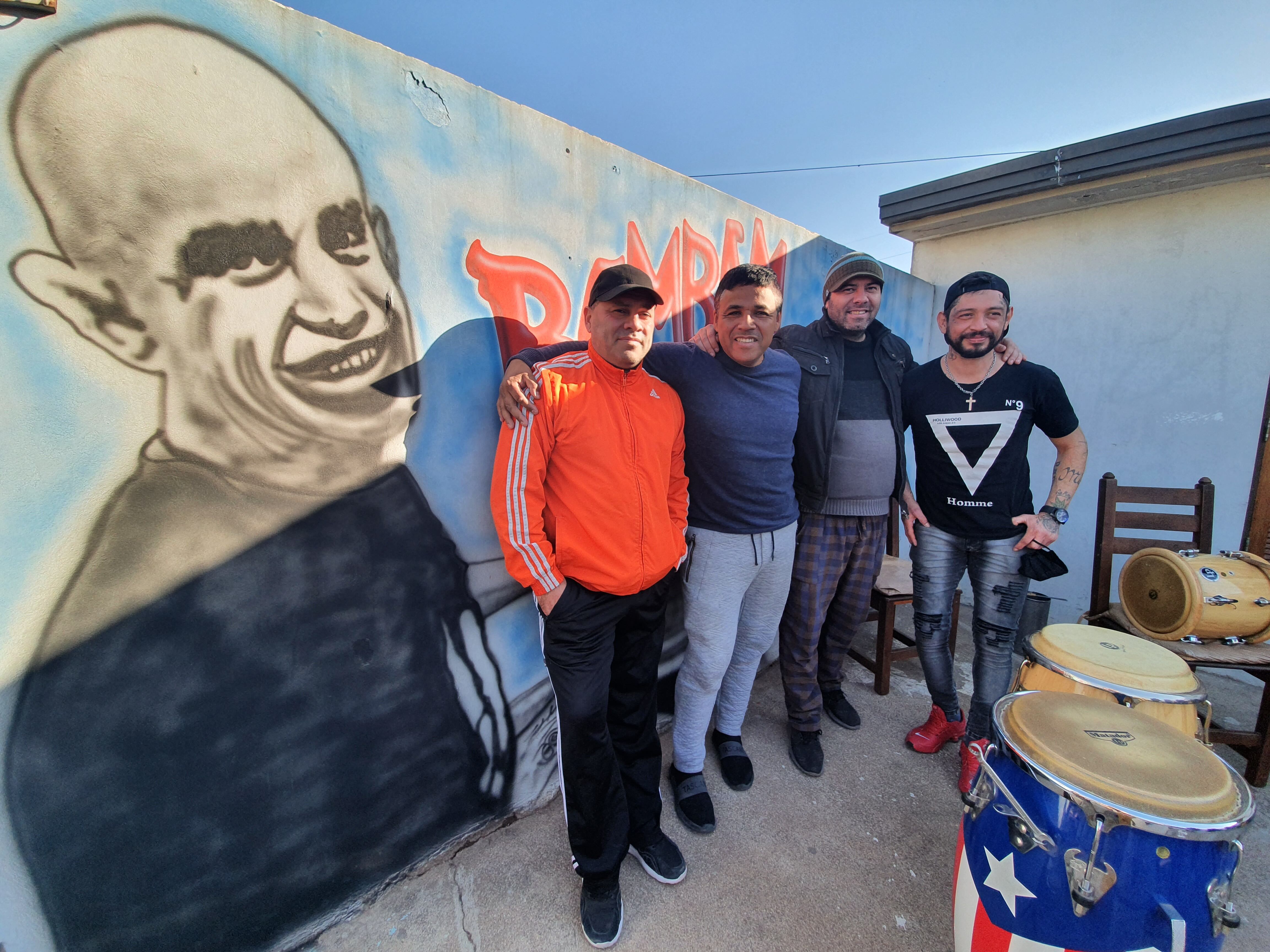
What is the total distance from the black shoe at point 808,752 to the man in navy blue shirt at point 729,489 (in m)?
0.55

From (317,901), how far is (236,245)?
2113mm

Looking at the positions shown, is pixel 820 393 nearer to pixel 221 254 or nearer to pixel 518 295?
pixel 518 295

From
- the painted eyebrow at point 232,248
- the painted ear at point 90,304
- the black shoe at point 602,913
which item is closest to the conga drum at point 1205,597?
the black shoe at point 602,913

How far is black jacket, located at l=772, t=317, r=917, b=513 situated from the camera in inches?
93.8

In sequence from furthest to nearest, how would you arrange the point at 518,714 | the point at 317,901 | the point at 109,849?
the point at 518,714, the point at 317,901, the point at 109,849

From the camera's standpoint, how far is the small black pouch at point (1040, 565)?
235 cm

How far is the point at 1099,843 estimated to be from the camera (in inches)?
45.0

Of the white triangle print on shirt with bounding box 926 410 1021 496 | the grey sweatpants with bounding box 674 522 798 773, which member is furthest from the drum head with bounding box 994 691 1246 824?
the white triangle print on shirt with bounding box 926 410 1021 496

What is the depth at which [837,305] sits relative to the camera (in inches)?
95.8

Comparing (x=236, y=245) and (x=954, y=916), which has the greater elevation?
(x=236, y=245)

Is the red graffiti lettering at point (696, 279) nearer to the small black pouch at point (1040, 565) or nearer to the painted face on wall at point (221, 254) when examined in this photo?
the painted face on wall at point (221, 254)

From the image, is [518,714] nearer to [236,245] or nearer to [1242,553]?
[236,245]

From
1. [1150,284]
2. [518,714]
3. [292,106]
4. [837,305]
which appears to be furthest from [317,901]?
[1150,284]

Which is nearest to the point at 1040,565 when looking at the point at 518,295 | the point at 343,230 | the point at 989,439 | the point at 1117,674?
the point at 989,439
